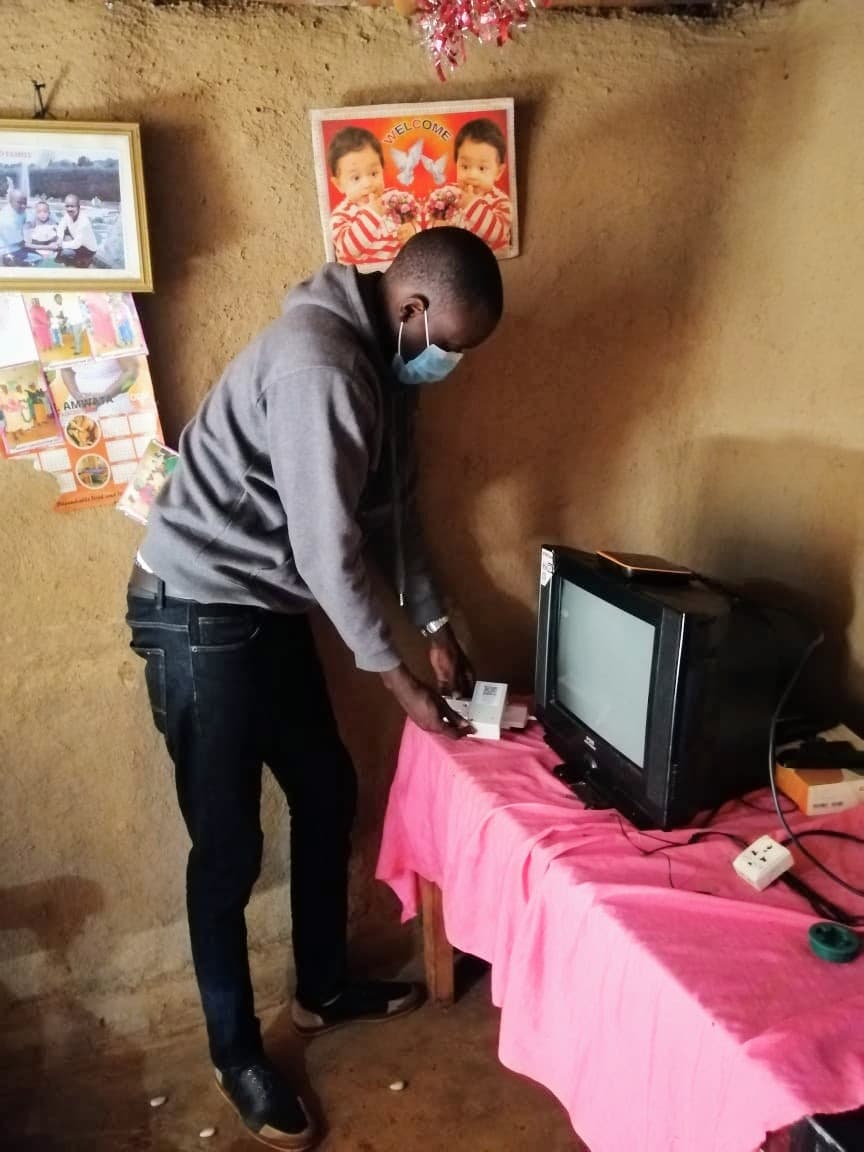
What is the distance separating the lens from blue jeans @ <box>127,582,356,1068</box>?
4.69 feet

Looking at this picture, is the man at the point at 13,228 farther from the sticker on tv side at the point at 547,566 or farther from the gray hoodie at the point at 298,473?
the sticker on tv side at the point at 547,566

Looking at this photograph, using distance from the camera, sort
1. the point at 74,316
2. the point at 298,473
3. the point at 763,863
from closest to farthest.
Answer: the point at 763,863, the point at 298,473, the point at 74,316

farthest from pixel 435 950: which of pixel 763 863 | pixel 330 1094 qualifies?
pixel 763 863

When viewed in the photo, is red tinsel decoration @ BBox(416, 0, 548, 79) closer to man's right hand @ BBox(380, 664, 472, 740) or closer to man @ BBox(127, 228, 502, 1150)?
man @ BBox(127, 228, 502, 1150)

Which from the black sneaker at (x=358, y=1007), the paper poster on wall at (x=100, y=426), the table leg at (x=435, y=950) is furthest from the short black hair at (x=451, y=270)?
the black sneaker at (x=358, y=1007)

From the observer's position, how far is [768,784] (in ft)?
4.42

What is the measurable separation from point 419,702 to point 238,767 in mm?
332

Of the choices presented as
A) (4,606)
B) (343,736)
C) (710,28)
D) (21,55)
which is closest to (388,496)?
(343,736)

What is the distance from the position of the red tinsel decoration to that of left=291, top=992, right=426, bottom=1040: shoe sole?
179 cm

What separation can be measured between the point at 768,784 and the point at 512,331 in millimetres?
954

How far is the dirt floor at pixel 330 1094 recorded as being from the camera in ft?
5.16

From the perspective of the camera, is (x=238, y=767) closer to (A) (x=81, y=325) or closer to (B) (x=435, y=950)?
(B) (x=435, y=950)

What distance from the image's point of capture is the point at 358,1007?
5.93 ft

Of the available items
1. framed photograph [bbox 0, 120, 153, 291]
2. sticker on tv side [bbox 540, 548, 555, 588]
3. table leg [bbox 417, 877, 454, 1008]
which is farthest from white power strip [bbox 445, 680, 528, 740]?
framed photograph [bbox 0, 120, 153, 291]
